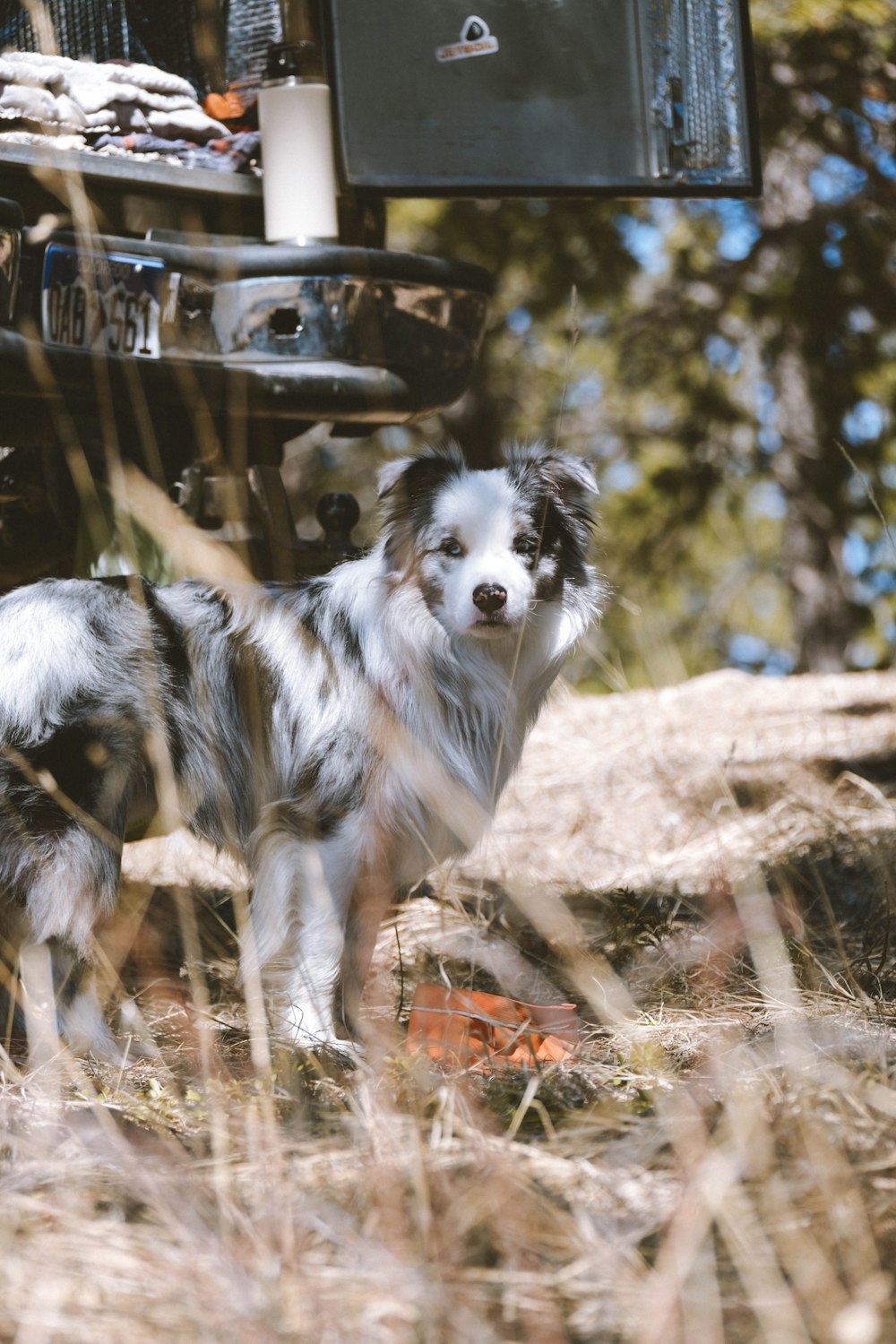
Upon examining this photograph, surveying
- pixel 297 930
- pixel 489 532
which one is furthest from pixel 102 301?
pixel 297 930

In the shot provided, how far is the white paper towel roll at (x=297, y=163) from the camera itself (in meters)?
3.78

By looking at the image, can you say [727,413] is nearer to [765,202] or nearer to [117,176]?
[765,202]

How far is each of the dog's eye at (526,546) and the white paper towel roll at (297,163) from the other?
1257mm

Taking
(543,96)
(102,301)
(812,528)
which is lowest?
(812,528)

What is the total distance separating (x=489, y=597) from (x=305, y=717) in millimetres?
535

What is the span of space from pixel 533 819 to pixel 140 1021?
2152 millimetres

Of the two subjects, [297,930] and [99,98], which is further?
[99,98]

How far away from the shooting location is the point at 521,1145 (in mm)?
1932

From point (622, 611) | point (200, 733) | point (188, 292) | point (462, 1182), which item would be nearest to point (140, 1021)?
point (200, 733)

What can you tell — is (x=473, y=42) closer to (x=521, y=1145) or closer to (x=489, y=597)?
(x=489, y=597)

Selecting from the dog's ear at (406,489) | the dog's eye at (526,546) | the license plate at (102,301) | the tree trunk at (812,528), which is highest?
the license plate at (102,301)

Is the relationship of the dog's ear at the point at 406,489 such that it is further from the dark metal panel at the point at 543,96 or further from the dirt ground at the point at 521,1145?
the dark metal panel at the point at 543,96

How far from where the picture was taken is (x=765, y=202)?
912 cm

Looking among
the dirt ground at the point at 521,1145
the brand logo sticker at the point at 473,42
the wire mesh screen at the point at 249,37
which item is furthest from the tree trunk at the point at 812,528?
the wire mesh screen at the point at 249,37
